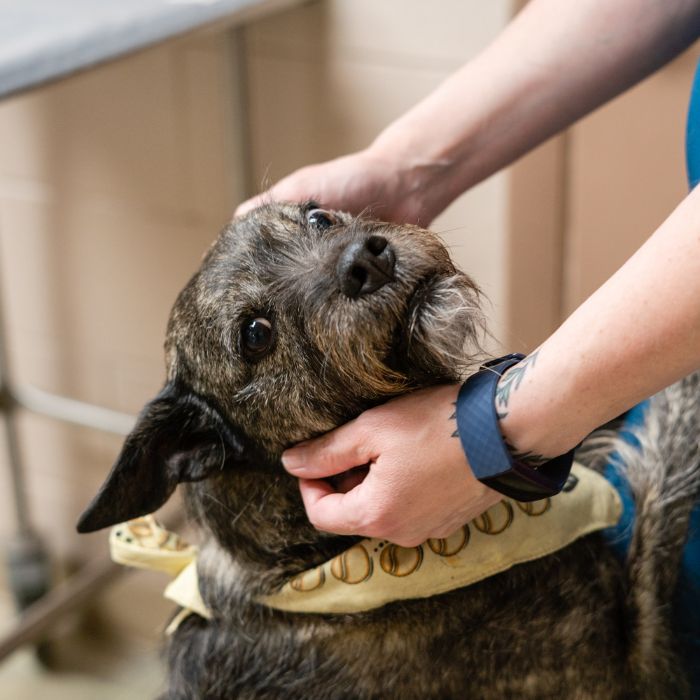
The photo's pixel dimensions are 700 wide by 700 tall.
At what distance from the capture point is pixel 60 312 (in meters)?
2.92

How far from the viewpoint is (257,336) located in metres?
Result: 1.29

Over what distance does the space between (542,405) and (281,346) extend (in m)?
0.34

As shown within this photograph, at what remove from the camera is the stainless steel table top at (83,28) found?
5.52ft

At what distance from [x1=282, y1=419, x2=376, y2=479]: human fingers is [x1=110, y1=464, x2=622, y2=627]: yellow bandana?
0.13 m

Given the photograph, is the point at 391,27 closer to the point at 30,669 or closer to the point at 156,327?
the point at 156,327

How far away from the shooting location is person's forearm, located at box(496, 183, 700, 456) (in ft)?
3.35

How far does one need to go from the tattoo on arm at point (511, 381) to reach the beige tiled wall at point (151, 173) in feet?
3.66

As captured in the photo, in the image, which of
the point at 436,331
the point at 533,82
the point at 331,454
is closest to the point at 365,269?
the point at 436,331

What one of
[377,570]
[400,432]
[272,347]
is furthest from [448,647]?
[272,347]

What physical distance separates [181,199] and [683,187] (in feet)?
3.75

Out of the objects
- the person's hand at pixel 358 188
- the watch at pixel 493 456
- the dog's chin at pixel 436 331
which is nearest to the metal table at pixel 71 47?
the person's hand at pixel 358 188

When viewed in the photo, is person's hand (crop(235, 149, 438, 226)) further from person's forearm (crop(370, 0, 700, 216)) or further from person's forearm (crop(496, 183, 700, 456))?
person's forearm (crop(496, 183, 700, 456))

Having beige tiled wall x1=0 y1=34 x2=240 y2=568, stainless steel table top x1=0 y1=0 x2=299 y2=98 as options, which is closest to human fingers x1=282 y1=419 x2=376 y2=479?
stainless steel table top x1=0 y1=0 x2=299 y2=98

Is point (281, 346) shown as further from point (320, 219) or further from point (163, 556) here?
point (163, 556)
